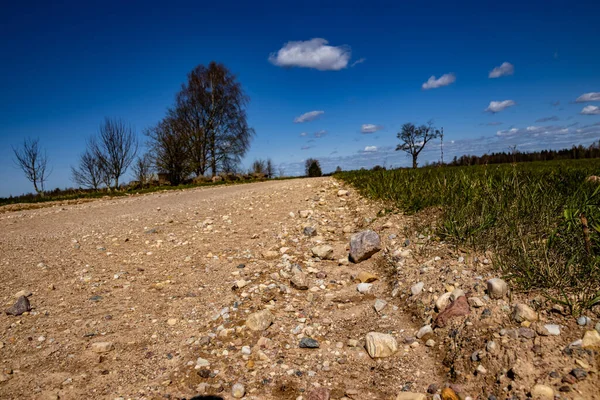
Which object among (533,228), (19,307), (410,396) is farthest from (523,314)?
(19,307)

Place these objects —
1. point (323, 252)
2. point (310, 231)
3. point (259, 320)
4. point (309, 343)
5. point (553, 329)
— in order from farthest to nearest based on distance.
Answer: point (310, 231) < point (323, 252) < point (259, 320) < point (309, 343) < point (553, 329)

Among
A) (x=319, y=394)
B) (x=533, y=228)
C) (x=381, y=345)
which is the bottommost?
(x=319, y=394)

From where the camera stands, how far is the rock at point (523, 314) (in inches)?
90.7

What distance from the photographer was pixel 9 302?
11.5 feet

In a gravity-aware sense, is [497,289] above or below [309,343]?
above

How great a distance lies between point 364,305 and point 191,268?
7.77 ft

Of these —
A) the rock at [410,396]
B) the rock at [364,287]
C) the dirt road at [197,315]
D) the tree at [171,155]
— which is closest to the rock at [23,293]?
the dirt road at [197,315]

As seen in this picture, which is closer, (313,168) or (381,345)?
(381,345)

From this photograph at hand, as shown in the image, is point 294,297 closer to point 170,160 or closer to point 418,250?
point 418,250

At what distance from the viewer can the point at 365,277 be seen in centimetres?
361

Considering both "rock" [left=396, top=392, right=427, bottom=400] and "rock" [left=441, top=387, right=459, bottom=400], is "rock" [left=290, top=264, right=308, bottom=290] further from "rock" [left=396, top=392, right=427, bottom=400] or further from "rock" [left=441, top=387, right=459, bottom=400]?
"rock" [left=441, top=387, right=459, bottom=400]

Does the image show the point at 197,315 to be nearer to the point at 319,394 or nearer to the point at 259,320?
the point at 259,320

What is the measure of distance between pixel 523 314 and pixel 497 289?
280 mm

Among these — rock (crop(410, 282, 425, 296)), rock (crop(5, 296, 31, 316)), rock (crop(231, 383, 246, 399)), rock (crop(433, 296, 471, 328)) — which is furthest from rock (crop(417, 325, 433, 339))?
rock (crop(5, 296, 31, 316))
